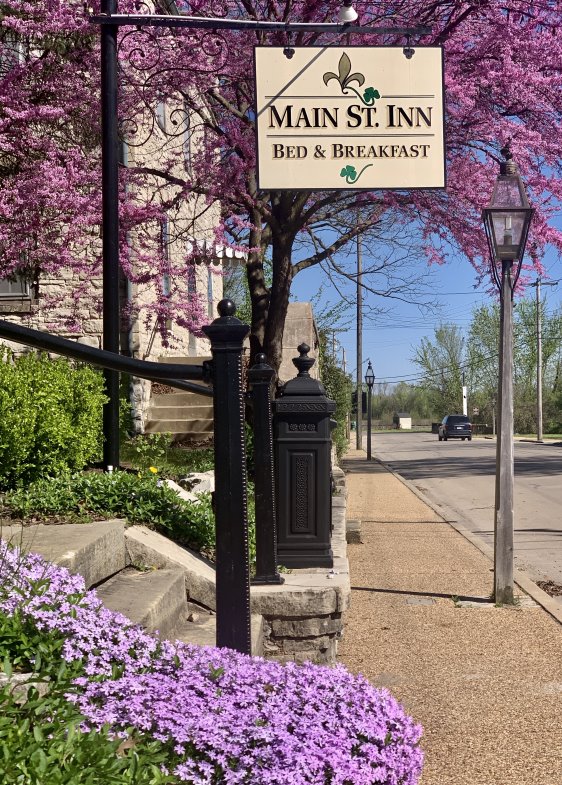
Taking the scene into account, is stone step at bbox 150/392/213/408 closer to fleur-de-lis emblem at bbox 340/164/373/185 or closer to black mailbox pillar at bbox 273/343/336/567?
fleur-de-lis emblem at bbox 340/164/373/185

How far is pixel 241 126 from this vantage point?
38.9 ft

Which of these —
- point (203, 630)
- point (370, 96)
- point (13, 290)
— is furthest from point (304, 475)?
point (13, 290)

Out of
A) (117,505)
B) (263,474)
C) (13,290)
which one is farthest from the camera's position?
(13,290)

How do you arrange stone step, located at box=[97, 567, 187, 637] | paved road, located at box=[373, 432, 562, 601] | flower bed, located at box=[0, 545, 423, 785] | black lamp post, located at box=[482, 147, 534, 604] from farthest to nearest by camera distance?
→ paved road, located at box=[373, 432, 562, 601], black lamp post, located at box=[482, 147, 534, 604], stone step, located at box=[97, 567, 187, 637], flower bed, located at box=[0, 545, 423, 785]

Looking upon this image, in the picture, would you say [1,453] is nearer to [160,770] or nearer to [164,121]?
[160,770]

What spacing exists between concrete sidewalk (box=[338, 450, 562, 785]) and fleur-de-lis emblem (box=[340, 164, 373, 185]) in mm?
3444

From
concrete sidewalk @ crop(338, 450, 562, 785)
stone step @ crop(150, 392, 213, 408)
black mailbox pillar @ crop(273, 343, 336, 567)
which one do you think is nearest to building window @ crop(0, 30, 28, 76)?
stone step @ crop(150, 392, 213, 408)

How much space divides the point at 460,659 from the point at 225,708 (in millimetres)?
3346

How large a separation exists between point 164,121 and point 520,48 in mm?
7385

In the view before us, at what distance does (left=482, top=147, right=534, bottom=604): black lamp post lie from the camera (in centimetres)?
735

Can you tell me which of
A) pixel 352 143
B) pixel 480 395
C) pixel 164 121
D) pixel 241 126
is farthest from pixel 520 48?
pixel 480 395

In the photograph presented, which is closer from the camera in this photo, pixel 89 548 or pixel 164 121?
pixel 89 548

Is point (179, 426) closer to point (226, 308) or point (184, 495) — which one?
point (184, 495)

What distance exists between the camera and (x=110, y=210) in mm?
7172
